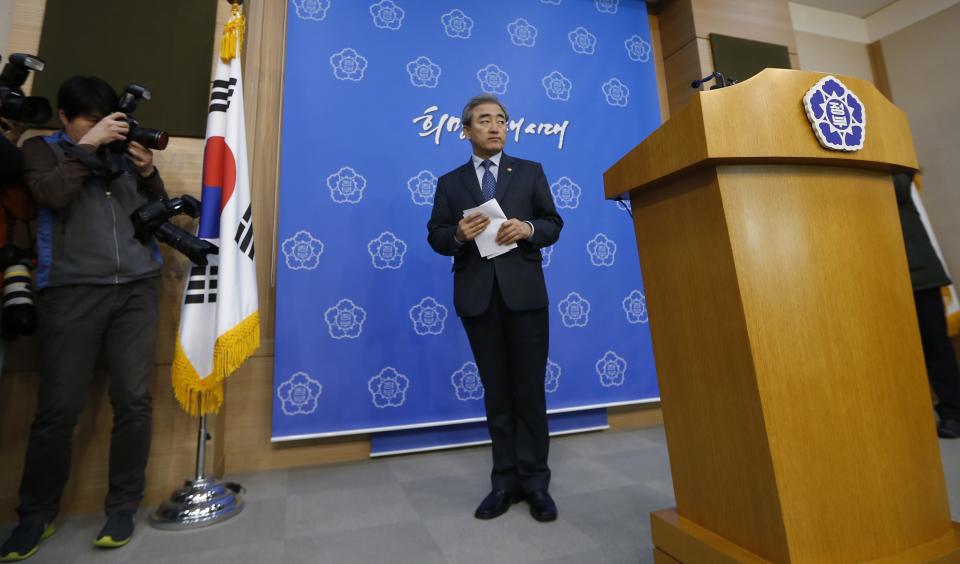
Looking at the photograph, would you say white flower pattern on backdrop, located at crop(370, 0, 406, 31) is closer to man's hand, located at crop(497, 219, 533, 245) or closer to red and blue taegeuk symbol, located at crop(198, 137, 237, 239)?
red and blue taegeuk symbol, located at crop(198, 137, 237, 239)

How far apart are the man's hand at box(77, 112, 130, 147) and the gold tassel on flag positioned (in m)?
0.59

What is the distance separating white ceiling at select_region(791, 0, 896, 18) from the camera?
13.8 feet

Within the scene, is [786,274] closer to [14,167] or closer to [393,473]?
[393,473]

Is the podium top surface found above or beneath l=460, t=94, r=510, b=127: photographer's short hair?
beneath

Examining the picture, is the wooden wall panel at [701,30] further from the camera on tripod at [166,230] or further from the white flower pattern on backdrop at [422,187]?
the camera on tripod at [166,230]

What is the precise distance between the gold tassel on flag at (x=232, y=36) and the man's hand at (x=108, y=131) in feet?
1.92

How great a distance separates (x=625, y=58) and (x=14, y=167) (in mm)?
3240

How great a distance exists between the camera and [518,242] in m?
1.70

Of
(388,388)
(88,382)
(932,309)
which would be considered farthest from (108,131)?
(932,309)

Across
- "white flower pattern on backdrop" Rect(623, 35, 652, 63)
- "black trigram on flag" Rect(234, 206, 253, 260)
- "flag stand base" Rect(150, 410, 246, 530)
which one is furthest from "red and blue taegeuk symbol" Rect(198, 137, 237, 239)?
"white flower pattern on backdrop" Rect(623, 35, 652, 63)

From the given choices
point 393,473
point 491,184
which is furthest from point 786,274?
point 393,473

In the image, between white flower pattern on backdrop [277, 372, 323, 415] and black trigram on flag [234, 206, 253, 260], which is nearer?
black trigram on flag [234, 206, 253, 260]

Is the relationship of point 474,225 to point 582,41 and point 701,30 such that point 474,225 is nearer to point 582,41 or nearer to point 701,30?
point 582,41

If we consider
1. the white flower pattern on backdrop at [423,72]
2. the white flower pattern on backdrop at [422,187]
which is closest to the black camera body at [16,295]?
the white flower pattern on backdrop at [422,187]
